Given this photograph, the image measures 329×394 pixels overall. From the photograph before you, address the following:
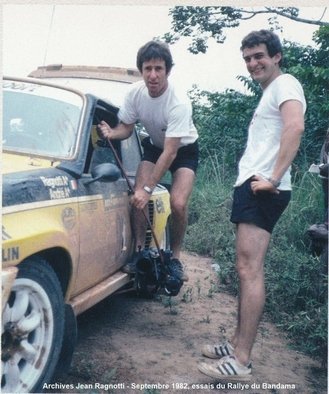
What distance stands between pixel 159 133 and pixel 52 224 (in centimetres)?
137

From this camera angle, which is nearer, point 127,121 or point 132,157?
point 127,121

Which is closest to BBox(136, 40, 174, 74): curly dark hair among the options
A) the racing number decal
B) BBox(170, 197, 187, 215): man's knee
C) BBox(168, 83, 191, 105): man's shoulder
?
BBox(168, 83, 191, 105): man's shoulder

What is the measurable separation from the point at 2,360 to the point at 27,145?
112 cm

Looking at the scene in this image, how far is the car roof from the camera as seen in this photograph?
5069mm

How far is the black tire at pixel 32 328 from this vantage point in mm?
1946

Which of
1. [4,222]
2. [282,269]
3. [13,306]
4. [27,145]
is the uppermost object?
[27,145]

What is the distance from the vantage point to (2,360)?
6.44ft

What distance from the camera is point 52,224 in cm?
211

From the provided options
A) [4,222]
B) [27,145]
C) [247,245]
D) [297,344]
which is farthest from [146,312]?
[4,222]

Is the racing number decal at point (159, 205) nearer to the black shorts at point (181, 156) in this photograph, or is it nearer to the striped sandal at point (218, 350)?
the black shorts at point (181, 156)

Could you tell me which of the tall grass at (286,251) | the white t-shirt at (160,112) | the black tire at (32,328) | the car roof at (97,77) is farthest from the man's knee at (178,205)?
the car roof at (97,77)

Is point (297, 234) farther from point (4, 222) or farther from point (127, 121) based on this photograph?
point (4, 222)

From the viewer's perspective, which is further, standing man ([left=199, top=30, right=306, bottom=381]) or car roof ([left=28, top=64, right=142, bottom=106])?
car roof ([left=28, top=64, right=142, bottom=106])

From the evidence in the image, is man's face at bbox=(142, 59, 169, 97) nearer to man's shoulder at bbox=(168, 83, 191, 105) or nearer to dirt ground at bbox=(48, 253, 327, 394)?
man's shoulder at bbox=(168, 83, 191, 105)
